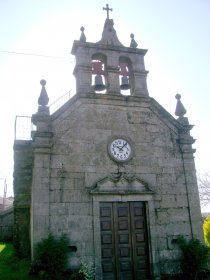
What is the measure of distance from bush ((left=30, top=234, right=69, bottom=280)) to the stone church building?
0.51m

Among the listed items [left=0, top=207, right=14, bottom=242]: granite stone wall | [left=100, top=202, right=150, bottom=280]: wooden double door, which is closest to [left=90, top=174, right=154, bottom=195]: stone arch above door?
[left=100, top=202, right=150, bottom=280]: wooden double door

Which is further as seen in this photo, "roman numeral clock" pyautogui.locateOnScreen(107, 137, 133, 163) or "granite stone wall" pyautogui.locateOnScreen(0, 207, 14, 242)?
"granite stone wall" pyautogui.locateOnScreen(0, 207, 14, 242)

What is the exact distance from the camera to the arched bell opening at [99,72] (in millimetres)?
12531

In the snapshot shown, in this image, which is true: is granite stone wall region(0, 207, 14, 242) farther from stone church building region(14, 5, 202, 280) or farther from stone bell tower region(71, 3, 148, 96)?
stone bell tower region(71, 3, 148, 96)

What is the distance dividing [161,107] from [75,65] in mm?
3966

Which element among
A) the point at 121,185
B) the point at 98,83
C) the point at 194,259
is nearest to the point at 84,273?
the point at 121,185

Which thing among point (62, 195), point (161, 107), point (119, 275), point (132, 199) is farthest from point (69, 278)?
point (161, 107)

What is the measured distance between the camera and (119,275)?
35.8ft

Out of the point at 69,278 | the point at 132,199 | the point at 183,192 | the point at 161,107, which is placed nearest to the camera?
the point at 69,278

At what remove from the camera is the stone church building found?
10984 millimetres

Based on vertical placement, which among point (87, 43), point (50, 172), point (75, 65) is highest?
point (87, 43)

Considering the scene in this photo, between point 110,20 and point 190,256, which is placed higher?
point 110,20

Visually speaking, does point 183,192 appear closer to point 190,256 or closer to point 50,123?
point 190,256

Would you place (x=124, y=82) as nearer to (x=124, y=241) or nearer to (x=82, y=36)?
(x=82, y=36)
